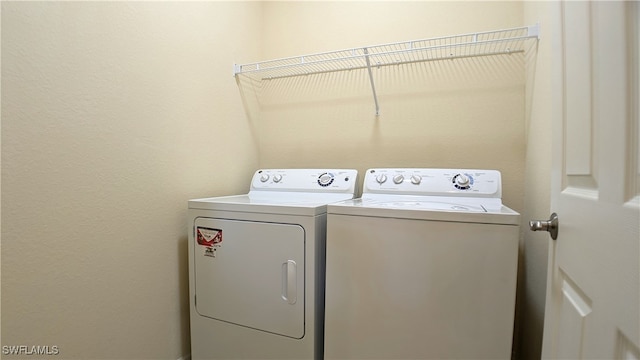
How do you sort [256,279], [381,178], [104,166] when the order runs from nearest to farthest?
[104,166], [256,279], [381,178]

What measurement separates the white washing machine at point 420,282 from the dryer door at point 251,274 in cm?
16

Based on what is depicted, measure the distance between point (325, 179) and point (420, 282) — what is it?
0.86m

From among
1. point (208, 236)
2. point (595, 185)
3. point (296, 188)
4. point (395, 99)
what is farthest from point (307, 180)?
point (595, 185)

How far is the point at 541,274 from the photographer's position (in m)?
1.28

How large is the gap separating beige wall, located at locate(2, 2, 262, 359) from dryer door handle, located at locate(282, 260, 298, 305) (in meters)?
0.64

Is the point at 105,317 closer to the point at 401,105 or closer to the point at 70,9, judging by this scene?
the point at 70,9

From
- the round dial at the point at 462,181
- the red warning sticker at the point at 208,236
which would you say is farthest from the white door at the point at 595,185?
the red warning sticker at the point at 208,236

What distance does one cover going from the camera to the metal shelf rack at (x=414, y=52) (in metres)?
1.54

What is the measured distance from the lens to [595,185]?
591 mm

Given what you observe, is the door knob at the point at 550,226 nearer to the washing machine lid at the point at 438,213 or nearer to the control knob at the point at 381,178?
the washing machine lid at the point at 438,213

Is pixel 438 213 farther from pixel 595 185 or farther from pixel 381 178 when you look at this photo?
pixel 381 178

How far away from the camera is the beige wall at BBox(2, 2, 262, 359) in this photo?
96cm

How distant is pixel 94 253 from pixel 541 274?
1.90 metres

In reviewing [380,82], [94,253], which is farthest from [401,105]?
[94,253]
